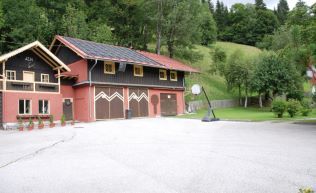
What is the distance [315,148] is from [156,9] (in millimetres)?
39235

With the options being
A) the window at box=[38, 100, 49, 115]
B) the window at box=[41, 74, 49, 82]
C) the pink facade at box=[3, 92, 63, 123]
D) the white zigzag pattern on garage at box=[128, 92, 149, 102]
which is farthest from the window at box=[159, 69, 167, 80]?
the window at box=[38, 100, 49, 115]

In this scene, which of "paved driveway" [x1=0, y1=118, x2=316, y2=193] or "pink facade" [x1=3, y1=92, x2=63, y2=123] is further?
"pink facade" [x1=3, y1=92, x2=63, y2=123]

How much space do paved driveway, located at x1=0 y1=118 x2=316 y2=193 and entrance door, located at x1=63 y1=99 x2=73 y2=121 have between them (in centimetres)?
1545

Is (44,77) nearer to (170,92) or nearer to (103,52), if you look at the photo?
(103,52)

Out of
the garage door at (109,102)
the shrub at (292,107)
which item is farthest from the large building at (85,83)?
the shrub at (292,107)

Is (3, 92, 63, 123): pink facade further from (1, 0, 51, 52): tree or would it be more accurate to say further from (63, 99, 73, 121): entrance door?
(1, 0, 51, 52): tree

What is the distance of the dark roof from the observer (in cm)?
2659

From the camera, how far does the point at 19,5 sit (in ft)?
131

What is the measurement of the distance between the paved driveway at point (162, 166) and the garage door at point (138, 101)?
1718 cm

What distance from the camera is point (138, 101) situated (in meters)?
30.3

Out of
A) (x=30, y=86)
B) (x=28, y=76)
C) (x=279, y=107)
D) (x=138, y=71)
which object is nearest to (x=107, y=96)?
(x=138, y=71)

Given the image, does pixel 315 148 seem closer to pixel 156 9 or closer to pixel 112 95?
pixel 112 95

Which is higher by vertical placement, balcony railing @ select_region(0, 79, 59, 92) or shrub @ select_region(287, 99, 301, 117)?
balcony railing @ select_region(0, 79, 59, 92)

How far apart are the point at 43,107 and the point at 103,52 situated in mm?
7224
